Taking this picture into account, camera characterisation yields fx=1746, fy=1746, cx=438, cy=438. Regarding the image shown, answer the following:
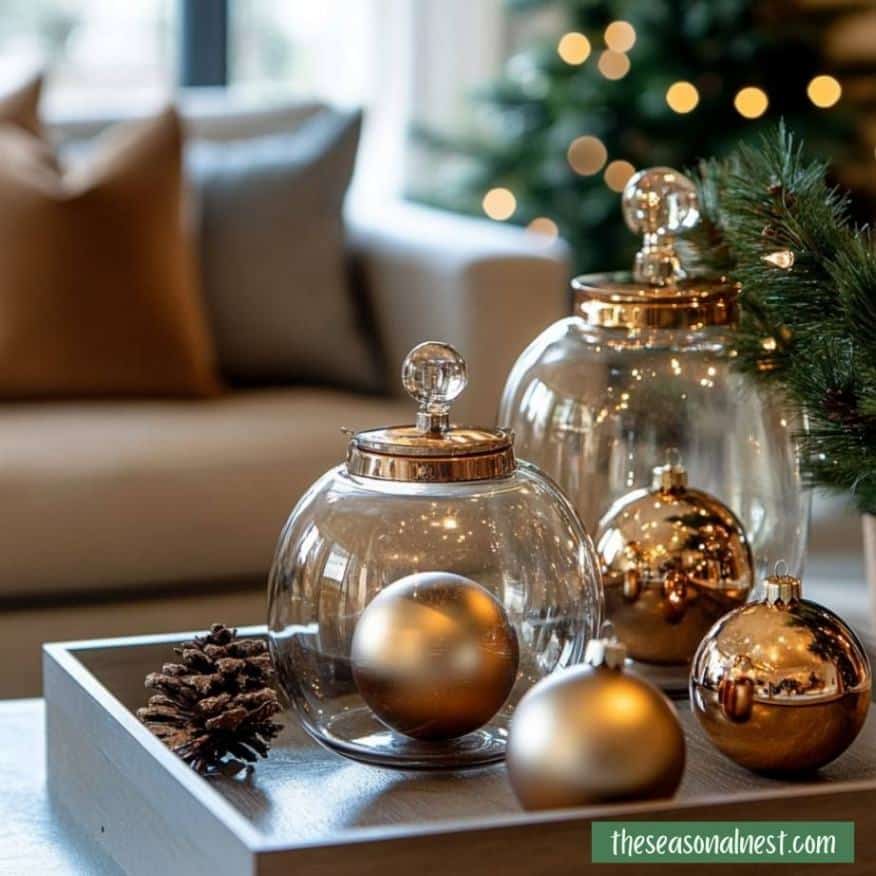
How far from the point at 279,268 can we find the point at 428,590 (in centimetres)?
153

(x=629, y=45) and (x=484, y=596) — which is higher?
(x=629, y=45)

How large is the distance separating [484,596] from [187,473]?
1170 millimetres

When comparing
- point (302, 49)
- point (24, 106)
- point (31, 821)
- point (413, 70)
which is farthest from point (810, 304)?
point (302, 49)

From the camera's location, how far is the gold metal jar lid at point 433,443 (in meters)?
0.95

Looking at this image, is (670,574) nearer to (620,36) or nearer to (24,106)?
(24,106)

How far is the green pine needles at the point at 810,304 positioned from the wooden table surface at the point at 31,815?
0.25m

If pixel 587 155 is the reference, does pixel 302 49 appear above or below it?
above

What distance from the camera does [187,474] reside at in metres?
2.07

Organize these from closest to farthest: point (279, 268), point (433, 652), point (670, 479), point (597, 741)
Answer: point (597, 741)
point (433, 652)
point (670, 479)
point (279, 268)

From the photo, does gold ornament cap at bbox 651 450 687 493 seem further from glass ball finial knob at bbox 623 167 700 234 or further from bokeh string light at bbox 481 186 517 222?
bokeh string light at bbox 481 186 517 222

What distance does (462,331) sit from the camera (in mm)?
2271

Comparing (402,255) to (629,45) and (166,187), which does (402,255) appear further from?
(629,45)

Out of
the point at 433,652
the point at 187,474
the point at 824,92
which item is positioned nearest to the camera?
the point at 433,652

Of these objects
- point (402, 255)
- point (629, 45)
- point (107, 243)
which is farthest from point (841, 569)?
point (629, 45)
